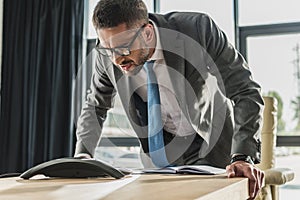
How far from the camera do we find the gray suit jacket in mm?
1415

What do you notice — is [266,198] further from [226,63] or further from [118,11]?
[118,11]

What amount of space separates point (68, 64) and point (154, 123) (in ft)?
7.52

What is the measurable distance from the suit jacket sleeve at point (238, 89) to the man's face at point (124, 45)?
21cm

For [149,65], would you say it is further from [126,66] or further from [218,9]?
[218,9]

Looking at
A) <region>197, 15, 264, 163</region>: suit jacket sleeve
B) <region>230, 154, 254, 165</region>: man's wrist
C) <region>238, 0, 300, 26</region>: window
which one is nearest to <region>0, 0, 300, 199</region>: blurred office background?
<region>238, 0, 300, 26</region>: window

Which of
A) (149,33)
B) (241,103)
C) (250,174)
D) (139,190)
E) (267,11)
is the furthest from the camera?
(267,11)

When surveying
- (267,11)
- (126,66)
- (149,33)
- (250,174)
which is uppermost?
(267,11)

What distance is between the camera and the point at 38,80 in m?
3.77

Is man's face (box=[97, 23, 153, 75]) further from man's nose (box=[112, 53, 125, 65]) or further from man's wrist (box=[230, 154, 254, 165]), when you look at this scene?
man's wrist (box=[230, 154, 254, 165])

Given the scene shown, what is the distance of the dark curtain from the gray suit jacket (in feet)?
6.71

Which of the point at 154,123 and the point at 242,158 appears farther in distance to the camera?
the point at 154,123

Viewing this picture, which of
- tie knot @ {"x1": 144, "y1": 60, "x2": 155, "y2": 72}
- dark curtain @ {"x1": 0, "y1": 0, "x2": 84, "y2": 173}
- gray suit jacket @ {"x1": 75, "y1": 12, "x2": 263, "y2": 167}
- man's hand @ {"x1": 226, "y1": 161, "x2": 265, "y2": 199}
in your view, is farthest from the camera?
dark curtain @ {"x1": 0, "y1": 0, "x2": 84, "y2": 173}

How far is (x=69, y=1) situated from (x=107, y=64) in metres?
2.33

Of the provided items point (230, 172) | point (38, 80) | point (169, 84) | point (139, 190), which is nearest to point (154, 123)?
point (169, 84)
